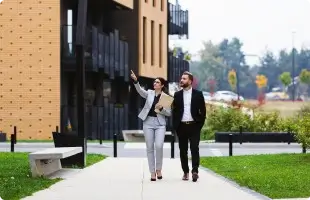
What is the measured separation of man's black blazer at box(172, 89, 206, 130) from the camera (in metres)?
17.0

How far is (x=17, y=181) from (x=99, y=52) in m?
26.8

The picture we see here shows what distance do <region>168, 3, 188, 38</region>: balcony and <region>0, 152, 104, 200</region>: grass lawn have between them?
38.0m

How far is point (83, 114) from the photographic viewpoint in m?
21.2

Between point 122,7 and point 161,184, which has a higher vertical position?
point 122,7

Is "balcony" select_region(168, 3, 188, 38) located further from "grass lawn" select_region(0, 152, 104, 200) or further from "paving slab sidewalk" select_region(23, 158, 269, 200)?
"paving slab sidewalk" select_region(23, 158, 269, 200)

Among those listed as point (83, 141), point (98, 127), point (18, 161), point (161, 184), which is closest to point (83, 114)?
point (83, 141)

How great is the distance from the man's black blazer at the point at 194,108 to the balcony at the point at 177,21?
43.1 m

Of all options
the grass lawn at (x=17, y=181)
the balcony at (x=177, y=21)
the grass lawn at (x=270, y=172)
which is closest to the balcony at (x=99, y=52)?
the balcony at (x=177, y=21)

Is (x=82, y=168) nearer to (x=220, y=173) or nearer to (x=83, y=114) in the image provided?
(x=83, y=114)

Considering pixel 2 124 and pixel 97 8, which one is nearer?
pixel 2 124

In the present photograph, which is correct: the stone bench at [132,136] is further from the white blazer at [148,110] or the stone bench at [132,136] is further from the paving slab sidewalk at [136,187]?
the white blazer at [148,110]

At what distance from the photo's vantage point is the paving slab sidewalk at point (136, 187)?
1411cm

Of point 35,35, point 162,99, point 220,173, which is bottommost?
point 220,173

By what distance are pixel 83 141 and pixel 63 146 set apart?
451 millimetres
